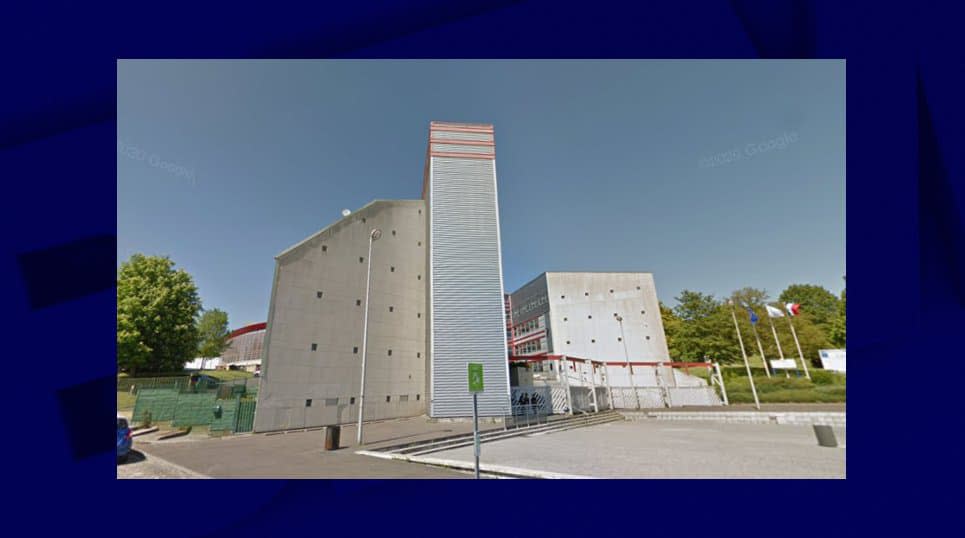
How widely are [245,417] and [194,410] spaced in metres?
2.36

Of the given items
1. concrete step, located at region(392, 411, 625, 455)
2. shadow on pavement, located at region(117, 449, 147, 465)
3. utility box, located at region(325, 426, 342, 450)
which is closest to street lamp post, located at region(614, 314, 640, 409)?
concrete step, located at region(392, 411, 625, 455)

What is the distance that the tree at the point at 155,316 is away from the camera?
19734 mm

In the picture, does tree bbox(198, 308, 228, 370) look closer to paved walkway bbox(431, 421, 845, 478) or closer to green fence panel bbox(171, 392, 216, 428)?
green fence panel bbox(171, 392, 216, 428)

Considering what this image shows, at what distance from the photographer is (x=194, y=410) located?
13.7 meters

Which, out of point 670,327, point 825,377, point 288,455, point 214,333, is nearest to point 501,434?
point 288,455

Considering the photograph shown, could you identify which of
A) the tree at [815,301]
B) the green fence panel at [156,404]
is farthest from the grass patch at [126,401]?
the tree at [815,301]

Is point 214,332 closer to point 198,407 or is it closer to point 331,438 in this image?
point 198,407

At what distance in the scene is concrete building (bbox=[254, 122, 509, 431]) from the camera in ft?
48.2

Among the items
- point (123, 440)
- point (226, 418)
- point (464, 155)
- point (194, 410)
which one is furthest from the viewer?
point (464, 155)
